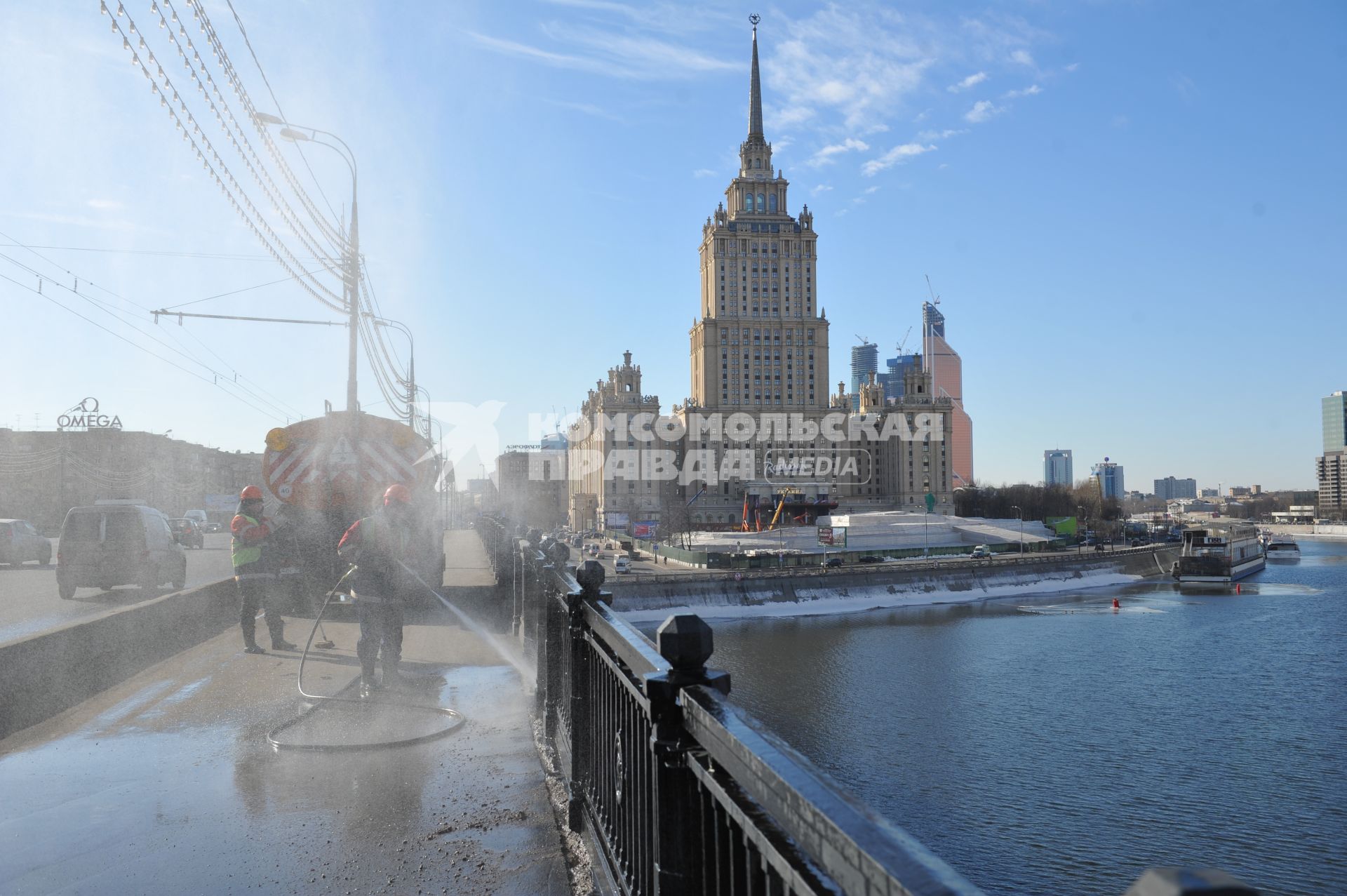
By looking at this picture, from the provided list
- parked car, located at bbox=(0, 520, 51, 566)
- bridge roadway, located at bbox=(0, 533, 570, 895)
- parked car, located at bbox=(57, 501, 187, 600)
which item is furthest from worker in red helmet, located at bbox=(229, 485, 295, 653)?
parked car, located at bbox=(0, 520, 51, 566)

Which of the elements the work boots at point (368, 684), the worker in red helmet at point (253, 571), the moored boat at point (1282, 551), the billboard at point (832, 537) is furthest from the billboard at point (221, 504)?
the moored boat at point (1282, 551)

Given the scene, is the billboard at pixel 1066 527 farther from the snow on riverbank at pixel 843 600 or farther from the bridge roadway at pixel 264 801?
the bridge roadway at pixel 264 801

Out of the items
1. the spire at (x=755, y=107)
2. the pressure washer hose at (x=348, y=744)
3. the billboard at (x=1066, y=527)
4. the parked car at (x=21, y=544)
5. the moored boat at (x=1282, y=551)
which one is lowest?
the moored boat at (x=1282, y=551)

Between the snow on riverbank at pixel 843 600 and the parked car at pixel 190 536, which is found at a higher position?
the parked car at pixel 190 536

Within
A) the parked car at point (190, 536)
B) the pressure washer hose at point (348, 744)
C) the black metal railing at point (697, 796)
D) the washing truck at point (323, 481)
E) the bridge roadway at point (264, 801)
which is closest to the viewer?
the black metal railing at point (697, 796)

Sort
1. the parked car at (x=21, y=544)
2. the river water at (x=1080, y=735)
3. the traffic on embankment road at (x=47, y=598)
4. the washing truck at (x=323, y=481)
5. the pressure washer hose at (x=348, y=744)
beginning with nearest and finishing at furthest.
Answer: the pressure washer hose at (x=348, y=744) → the traffic on embankment road at (x=47, y=598) → the washing truck at (x=323, y=481) → the river water at (x=1080, y=735) → the parked car at (x=21, y=544)

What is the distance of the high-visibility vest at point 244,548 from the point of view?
9859mm

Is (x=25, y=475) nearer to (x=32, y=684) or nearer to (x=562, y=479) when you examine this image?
(x=32, y=684)

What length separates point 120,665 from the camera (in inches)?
358

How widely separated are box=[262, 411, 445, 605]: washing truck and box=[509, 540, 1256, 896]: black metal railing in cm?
862

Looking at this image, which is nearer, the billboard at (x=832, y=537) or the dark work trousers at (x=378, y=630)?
the dark work trousers at (x=378, y=630)

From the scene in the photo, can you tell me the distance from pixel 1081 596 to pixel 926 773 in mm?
48708

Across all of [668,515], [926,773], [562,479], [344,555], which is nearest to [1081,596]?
[926,773]

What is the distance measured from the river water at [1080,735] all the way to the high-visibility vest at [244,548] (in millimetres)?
7371
